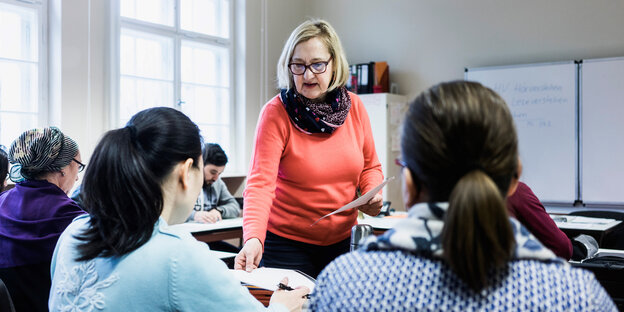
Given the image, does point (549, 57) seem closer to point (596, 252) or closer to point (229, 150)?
point (596, 252)

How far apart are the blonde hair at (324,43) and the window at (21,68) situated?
343 centimetres

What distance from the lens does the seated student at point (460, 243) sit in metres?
0.69

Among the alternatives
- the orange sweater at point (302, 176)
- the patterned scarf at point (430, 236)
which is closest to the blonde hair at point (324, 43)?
the orange sweater at point (302, 176)

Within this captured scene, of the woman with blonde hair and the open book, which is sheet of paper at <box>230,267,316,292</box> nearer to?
the open book

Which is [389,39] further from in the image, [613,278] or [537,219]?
[613,278]

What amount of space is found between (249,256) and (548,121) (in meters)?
4.32

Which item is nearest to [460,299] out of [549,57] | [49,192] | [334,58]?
[334,58]

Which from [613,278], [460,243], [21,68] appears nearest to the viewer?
[460,243]

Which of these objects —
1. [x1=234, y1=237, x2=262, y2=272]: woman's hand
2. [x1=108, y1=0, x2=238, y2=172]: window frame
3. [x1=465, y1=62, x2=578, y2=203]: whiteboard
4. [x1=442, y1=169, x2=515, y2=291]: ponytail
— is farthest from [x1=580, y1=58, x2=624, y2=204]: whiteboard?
[x1=442, y1=169, x2=515, y2=291]: ponytail

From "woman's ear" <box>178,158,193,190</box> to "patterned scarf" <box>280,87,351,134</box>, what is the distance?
1.87 ft

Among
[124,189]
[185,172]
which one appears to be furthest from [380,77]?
[124,189]

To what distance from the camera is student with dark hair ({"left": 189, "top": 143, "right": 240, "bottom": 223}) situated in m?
4.26

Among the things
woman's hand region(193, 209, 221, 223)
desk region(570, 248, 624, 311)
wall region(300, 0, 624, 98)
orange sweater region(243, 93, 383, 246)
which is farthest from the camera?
wall region(300, 0, 624, 98)

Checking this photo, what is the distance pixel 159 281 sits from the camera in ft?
3.54
